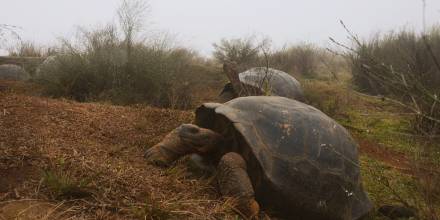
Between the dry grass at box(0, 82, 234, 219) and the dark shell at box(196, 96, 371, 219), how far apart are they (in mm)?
582

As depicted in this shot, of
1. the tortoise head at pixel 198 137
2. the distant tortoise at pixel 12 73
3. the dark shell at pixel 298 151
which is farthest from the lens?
the distant tortoise at pixel 12 73

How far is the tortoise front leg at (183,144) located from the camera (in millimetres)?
4301

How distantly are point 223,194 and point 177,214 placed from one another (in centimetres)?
66

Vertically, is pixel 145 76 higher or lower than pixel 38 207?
higher

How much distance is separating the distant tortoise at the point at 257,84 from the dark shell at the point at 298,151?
3.33m

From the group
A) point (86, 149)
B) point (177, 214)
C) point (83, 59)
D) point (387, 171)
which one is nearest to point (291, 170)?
point (177, 214)

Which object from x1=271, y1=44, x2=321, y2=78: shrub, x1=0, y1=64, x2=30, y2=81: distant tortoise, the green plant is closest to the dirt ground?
the green plant

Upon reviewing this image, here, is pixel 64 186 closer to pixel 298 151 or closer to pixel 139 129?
pixel 298 151

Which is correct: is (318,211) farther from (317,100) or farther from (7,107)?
(317,100)

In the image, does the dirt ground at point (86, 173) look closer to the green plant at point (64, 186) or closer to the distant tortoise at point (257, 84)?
the green plant at point (64, 186)

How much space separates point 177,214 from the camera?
11.3 ft

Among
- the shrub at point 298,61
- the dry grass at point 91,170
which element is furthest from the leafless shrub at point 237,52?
the dry grass at point 91,170

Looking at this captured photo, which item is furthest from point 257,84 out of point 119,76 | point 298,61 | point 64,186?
point 298,61

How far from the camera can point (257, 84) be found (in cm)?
873
